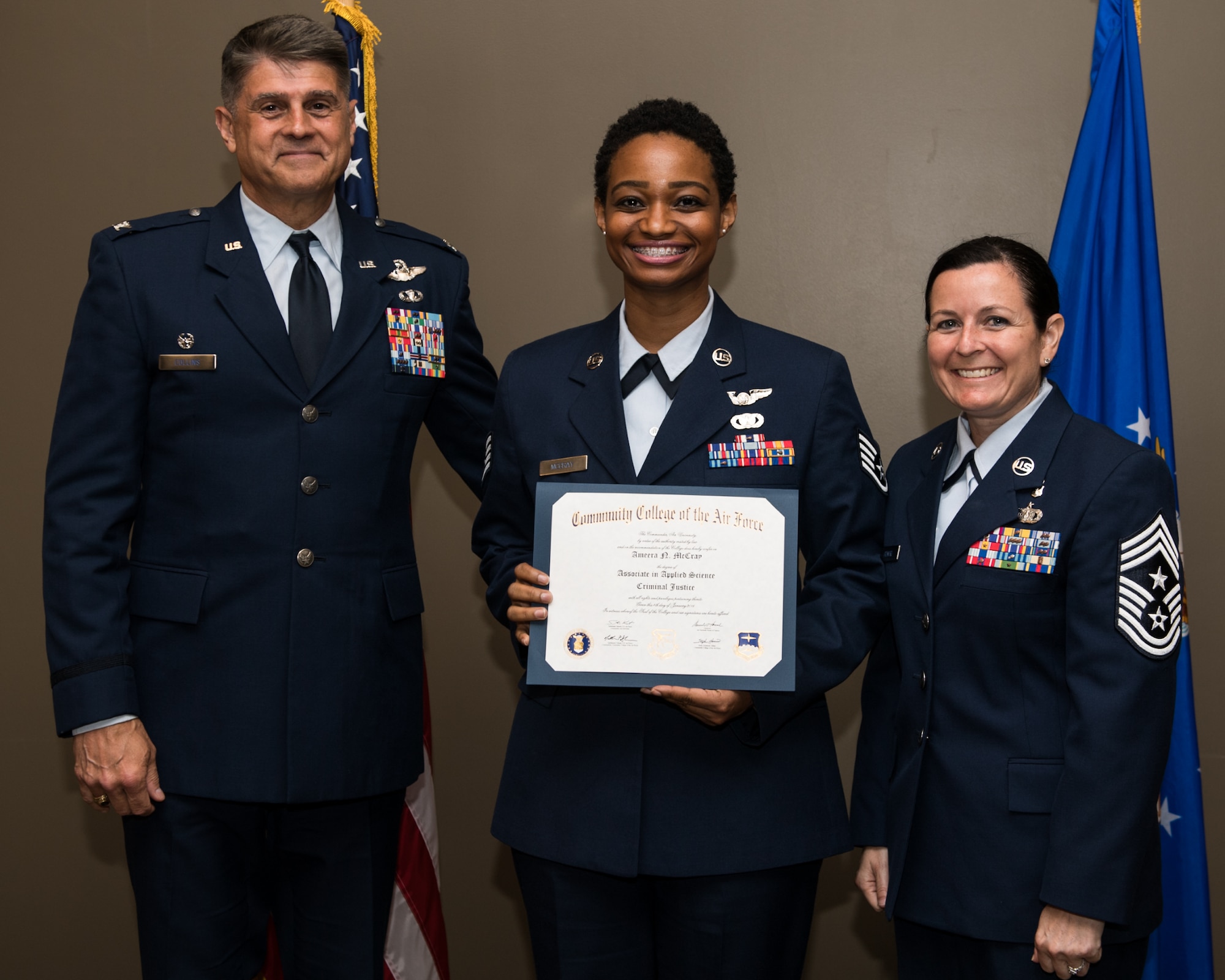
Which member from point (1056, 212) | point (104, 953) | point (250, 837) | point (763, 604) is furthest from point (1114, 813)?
point (104, 953)

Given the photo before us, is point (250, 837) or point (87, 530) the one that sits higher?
point (87, 530)

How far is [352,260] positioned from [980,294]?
1.20 m

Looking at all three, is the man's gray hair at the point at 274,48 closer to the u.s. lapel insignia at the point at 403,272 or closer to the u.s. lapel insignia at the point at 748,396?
the u.s. lapel insignia at the point at 403,272

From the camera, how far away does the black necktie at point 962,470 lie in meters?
1.97

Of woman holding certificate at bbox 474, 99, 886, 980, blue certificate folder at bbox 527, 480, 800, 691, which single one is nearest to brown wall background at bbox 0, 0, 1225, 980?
woman holding certificate at bbox 474, 99, 886, 980

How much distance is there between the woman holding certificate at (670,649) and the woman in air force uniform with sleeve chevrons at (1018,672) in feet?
0.44

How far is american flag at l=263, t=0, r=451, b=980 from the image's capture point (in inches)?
106

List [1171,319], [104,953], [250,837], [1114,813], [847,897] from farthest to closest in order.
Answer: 1. [104,953]
2. [847,897]
3. [1171,319]
4. [250,837]
5. [1114,813]

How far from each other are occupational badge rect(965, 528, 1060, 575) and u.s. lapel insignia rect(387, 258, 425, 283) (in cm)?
122

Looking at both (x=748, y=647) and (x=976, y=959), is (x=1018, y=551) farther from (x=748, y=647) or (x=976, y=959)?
(x=976, y=959)

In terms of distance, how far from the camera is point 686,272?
1934 millimetres

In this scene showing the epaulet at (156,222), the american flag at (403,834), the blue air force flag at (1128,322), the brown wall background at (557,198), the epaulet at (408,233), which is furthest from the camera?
the brown wall background at (557,198)

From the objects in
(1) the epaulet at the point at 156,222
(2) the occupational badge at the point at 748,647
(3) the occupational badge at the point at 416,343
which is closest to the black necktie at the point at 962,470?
(2) the occupational badge at the point at 748,647

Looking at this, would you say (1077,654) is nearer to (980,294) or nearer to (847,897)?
(980,294)
